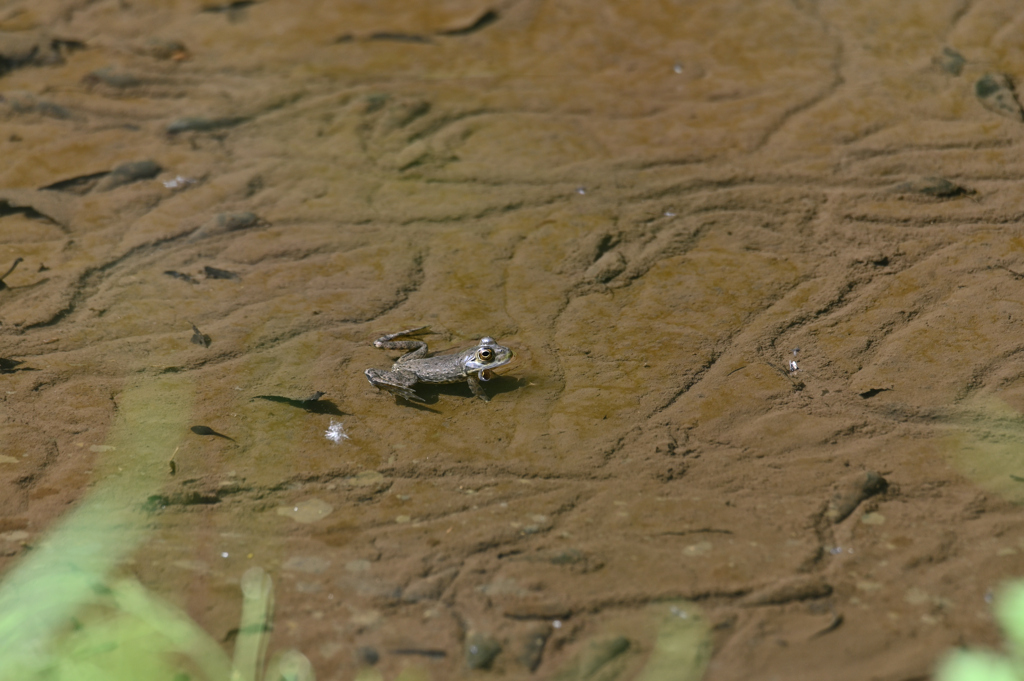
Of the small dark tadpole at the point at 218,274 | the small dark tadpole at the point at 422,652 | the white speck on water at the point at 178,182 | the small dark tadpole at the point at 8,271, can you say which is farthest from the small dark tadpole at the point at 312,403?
the white speck on water at the point at 178,182

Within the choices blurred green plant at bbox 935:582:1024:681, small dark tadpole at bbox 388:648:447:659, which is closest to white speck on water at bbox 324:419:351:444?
small dark tadpole at bbox 388:648:447:659

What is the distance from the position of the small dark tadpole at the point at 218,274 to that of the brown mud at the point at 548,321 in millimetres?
51

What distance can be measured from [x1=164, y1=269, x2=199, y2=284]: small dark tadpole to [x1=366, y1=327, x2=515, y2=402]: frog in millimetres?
1649

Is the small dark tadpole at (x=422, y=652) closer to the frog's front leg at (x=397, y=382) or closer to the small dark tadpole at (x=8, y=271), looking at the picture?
the frog's front leg at (x=397, y=382)

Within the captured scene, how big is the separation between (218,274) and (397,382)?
1.73m

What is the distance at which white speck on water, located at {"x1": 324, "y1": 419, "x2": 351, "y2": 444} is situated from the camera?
374cm

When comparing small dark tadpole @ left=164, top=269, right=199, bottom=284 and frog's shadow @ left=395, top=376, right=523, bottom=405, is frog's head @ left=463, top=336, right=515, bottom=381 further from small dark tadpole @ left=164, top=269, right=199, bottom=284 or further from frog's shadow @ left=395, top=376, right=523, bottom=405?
small dark tadpole @ left=164, top=269, right=199, bottom=284

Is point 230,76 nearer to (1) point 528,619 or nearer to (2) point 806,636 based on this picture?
(1) point 528,619

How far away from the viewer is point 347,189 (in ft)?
19.0

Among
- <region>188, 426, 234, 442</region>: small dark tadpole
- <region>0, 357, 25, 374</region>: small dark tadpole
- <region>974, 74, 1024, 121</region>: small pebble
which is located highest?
<region>974, 74, 1024, 121</region>: small pebble

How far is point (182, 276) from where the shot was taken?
494 centimetres

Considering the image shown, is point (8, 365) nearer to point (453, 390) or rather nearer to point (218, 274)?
point (218, 274)

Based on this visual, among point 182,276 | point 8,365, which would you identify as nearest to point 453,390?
point 182,276

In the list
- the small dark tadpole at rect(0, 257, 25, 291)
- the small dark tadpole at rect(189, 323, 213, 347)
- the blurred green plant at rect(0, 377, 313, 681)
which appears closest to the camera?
the blurred green plant at rect(0, 377, 313, 681)
